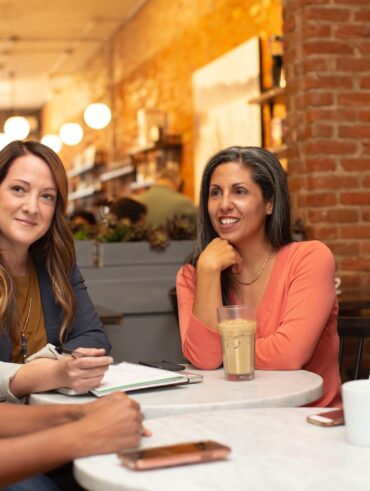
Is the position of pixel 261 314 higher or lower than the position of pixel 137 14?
lower

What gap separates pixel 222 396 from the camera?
5.93 ft

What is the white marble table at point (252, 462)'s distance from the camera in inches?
46.9

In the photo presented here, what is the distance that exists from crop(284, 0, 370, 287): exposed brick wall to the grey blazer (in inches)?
89.2

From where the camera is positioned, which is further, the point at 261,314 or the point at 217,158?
the point at 217,158

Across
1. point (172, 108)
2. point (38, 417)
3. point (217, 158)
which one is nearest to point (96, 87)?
point (172, 108)

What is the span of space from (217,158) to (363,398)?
1.41 m

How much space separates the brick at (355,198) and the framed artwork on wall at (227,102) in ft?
6.85

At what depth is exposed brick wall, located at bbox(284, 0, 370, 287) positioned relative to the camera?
4527mm

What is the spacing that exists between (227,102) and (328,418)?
19.6 ft

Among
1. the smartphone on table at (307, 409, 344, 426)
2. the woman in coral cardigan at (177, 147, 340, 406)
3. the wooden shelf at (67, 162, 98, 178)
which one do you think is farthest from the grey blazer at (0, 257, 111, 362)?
the wooden shelf at (67, 162, 98, 178)

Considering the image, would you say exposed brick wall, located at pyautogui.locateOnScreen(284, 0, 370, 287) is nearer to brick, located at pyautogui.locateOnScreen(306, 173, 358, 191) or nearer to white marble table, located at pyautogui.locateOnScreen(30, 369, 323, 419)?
brick, located at pyautogui.locateOnScreen(306, 173, 358, 191)

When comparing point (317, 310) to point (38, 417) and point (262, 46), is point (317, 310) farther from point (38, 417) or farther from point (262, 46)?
point (262, 46)

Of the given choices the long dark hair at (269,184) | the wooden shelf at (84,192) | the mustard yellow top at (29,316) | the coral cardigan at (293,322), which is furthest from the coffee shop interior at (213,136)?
the wooden shelf at (84,192)

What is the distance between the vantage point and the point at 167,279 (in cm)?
455
